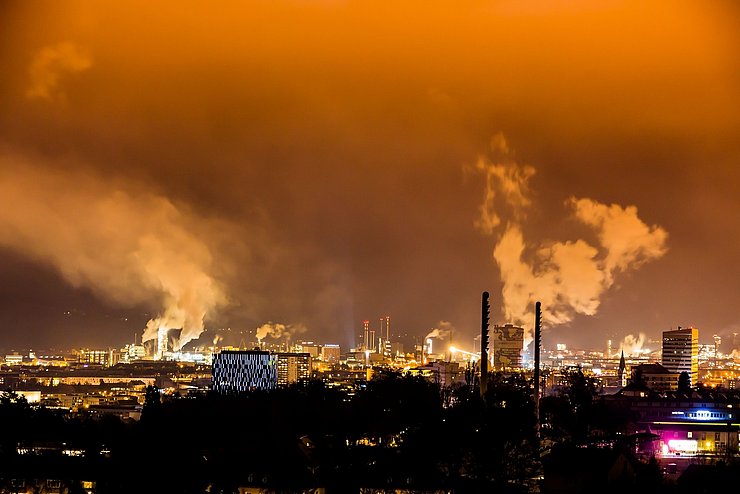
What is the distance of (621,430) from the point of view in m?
31.1

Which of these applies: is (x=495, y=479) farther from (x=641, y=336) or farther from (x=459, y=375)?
(x=641, y=336)

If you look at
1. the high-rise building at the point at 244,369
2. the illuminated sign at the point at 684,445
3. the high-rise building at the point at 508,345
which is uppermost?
the high-rise building at the point at 508,345

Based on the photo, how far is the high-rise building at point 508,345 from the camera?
75.6m

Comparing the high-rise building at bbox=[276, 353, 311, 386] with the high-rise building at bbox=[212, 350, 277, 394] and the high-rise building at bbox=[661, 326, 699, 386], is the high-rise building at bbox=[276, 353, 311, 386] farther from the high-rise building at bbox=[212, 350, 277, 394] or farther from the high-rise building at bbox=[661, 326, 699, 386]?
the high-rise building at bbox=[661, 326, 699, 386]

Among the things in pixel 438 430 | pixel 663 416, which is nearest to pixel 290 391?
pixel 663 416

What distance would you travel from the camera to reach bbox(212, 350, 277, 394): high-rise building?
224 feet

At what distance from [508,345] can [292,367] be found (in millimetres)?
13616

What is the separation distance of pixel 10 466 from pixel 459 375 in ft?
154

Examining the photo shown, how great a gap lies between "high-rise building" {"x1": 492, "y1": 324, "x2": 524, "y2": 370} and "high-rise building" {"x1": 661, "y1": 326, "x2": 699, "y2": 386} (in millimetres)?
8712

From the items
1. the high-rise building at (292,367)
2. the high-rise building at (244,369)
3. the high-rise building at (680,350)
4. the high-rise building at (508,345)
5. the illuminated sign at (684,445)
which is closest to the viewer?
the illuminated sign at (684,445)

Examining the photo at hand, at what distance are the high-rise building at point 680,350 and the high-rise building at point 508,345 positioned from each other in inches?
343

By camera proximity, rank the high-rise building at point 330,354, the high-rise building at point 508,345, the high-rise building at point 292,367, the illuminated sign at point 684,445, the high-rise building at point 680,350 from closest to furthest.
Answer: the illuminated sign at point 684,445
the high-rise building at point 680,350
the high-rise building at point 508,345
the high-rise building at point 292,367
the high-rise building at point 330,354

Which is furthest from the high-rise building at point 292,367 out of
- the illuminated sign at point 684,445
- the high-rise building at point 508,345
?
the illuminated sign at point 684,445

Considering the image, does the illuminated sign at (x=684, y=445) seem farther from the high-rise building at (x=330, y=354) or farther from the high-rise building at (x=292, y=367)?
the high-rise building at (x=330, y=354)
